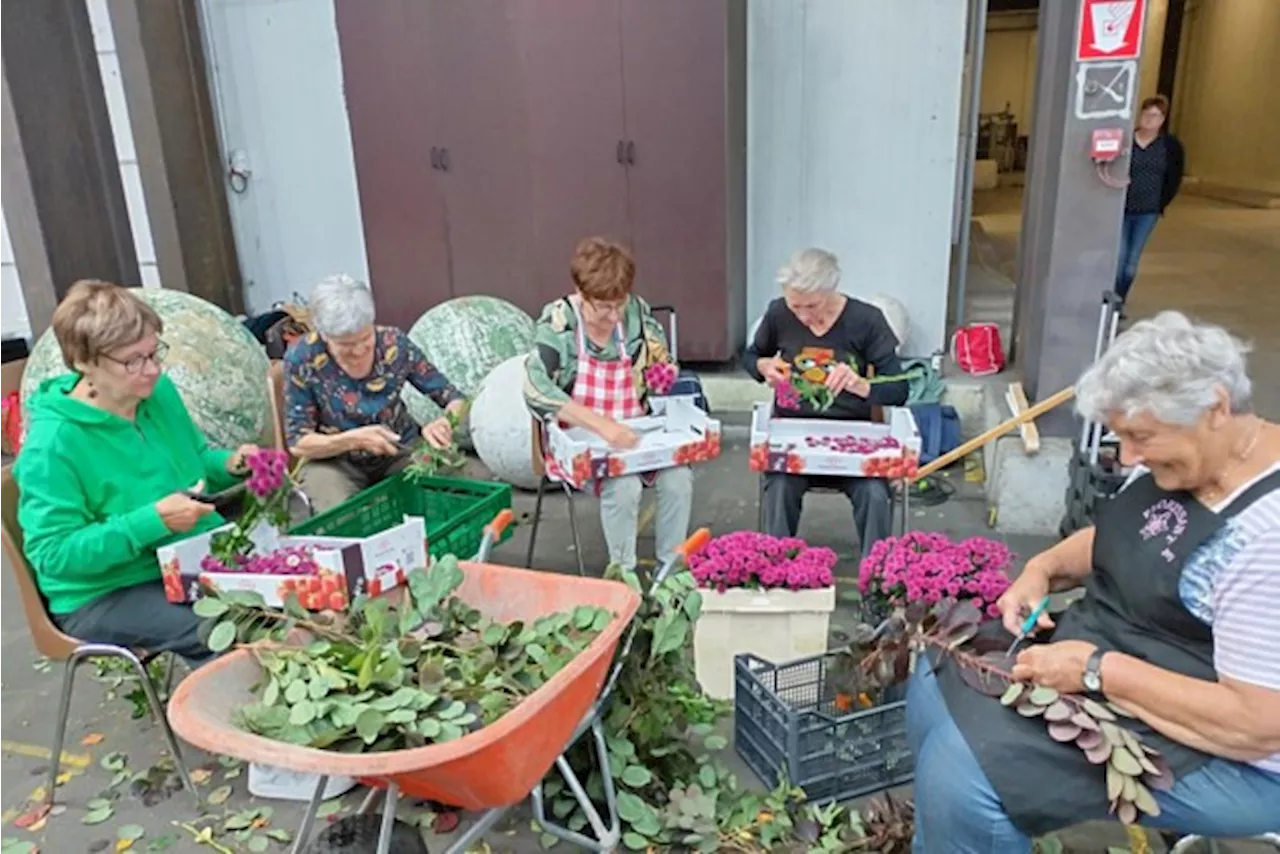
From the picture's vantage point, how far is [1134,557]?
161 centimetres

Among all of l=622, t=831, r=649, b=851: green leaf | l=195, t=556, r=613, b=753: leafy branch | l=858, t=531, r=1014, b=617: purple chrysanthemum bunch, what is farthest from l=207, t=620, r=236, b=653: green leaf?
l=858, t=531, r=1014, b=617: purple chrysanthemum bunch

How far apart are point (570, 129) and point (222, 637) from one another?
3.57m

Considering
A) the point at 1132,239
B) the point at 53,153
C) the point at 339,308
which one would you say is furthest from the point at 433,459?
the point at 1132,239

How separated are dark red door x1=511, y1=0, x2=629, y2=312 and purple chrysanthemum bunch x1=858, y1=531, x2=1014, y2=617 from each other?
2966 mm

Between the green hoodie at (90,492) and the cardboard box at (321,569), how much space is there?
0.30 feet

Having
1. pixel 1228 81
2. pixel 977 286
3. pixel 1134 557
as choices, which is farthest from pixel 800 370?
pixel 1228 81

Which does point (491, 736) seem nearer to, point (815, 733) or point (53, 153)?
point (815, 733)

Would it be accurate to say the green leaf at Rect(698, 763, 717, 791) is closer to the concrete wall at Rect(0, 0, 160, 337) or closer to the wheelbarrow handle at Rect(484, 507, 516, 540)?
the wheelbarrow handle at Rect(484, 507, 516, 540)

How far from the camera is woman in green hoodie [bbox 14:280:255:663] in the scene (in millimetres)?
2115

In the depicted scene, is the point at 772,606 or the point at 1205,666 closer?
the point at 1205,666

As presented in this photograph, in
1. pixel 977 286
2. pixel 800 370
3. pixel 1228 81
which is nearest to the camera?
pixel 800 370

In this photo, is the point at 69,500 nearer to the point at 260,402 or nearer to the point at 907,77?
the point at 260,402

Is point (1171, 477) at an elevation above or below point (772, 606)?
above

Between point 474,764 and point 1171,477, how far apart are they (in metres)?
1.23
